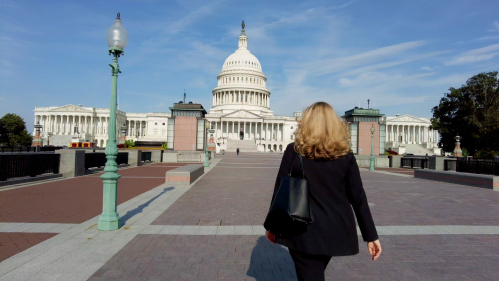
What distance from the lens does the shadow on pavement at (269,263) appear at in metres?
4.80

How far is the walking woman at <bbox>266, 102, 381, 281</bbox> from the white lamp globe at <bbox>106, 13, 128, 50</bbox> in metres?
6.15

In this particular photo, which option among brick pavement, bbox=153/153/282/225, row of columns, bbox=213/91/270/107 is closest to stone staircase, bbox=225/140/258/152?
row of columns, bbox=213/91/270/107

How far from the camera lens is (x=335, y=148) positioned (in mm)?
2916

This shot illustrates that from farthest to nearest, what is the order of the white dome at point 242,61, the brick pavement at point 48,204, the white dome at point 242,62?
the white dome at point 242,62 → the white dome at point 242,61 → the brick pavement at point 48,204

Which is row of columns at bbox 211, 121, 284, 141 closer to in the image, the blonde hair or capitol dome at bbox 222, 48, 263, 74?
capitol dome at bbox 222, 48, 263, 74

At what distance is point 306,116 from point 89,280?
368 cm

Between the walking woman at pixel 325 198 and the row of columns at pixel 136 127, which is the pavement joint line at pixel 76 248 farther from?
the row of columns at pixel 136 127

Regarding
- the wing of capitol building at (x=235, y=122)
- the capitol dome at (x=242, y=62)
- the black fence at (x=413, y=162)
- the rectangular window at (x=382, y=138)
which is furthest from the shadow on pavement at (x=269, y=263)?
the capitol dome at (x=242, y=62)

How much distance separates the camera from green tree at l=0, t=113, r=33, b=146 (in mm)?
72875

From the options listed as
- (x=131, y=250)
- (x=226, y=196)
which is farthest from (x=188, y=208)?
(x=131, y=250)

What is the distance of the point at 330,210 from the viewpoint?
2924 millimetres

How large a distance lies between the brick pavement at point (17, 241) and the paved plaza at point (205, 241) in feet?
0.06

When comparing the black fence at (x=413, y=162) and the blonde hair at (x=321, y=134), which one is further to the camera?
the black fence at (x=413, y=162)

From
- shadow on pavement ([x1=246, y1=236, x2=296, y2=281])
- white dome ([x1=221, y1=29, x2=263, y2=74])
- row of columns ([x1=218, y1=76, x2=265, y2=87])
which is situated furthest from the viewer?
white dome ([x1=221, y1=29, x2=263, y2=74])
